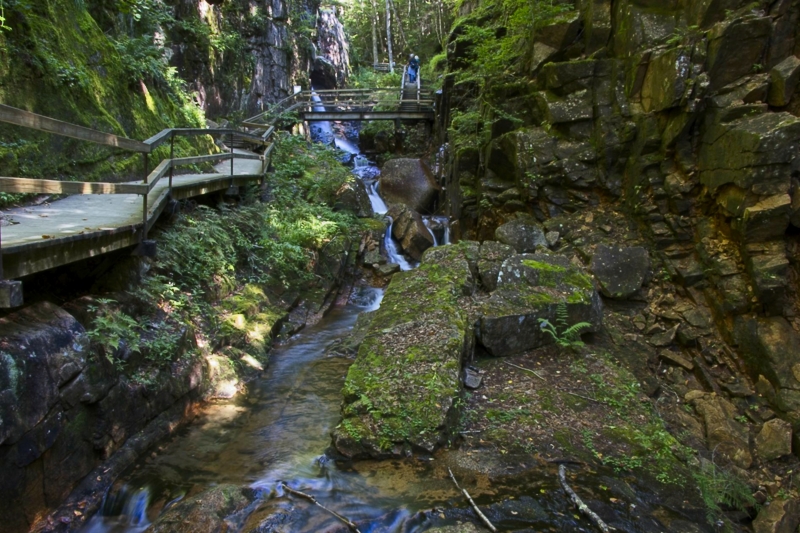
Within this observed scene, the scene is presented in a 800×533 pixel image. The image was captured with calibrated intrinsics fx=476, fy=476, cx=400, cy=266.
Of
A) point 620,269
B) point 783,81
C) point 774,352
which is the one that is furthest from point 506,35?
point 774,352

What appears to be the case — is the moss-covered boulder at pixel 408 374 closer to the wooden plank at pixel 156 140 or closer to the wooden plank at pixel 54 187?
the wooden plank at pixel 54 187

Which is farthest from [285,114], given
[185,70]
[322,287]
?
[322,287]

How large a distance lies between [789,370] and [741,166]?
9.88 feet

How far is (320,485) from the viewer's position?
450 centimetres

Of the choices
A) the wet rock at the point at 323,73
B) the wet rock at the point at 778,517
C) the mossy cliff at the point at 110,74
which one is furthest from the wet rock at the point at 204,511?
the wet rock at the point at 323,73

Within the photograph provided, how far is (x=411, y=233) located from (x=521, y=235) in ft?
13.5

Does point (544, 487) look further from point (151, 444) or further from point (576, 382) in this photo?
point (151, 444)

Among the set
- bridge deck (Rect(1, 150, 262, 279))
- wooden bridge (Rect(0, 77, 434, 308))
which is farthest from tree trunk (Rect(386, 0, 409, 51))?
bridge deck (Rect(1, 150, 262, 279))

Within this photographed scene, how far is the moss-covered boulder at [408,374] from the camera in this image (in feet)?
15.8

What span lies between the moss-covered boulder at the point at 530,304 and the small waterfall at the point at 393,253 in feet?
17.5

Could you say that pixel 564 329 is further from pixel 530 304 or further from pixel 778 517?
pixel 778 517

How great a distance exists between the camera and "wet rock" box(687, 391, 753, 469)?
6020mm

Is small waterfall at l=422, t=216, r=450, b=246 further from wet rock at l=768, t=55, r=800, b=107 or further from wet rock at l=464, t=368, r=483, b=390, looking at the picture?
wet rock at l=768, t=55, r=800, b=107

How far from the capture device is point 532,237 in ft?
32.5
